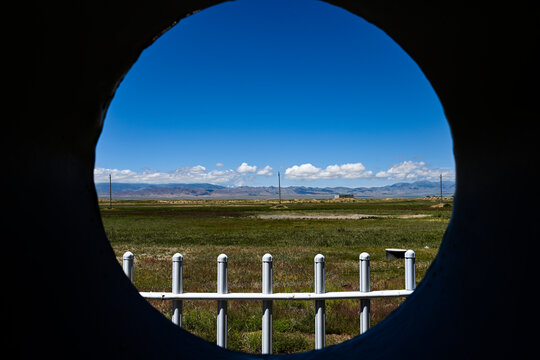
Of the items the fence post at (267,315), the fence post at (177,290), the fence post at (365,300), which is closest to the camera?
the fence post at (267,315)

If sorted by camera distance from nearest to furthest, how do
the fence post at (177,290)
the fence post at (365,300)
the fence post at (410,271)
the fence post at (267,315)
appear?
1. the fence post at (267,315)
2. the fence post at (177,290)
3. the fence post at (365,300)
4. the fence post at (410,271)

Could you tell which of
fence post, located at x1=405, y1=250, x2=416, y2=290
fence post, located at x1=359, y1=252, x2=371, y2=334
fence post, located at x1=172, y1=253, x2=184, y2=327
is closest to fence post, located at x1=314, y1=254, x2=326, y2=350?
fence post, located at x1=359, y1=252, x2=371, y2=334

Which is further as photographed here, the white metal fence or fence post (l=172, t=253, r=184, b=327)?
fence post (l=172, t=253, r=184, b=327)

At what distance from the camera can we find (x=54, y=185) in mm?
2010

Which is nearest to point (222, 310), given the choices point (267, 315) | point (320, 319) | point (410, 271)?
point (267, 315)

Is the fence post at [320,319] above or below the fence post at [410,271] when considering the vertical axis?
below

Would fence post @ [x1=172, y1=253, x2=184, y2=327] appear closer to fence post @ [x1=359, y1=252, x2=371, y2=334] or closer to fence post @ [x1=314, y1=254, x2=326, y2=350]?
fence post @ [x1=314, y1=254, x2=326, y2=350]

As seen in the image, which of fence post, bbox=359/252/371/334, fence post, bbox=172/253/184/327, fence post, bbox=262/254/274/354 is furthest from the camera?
fence post, bbox=359/252/371/334

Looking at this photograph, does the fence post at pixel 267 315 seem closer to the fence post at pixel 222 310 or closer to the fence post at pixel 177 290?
the fence post at pixel 222 310

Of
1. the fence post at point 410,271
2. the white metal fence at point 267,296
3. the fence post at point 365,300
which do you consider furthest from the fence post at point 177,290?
the fence post at point 410,271

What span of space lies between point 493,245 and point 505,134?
534mm

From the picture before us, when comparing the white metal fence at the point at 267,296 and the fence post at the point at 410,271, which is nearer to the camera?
the white metal fence at the point at 267,296

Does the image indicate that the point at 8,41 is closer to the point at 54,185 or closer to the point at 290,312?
the point at 54,185

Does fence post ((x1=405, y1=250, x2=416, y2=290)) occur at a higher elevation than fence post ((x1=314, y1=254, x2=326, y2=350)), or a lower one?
higher
